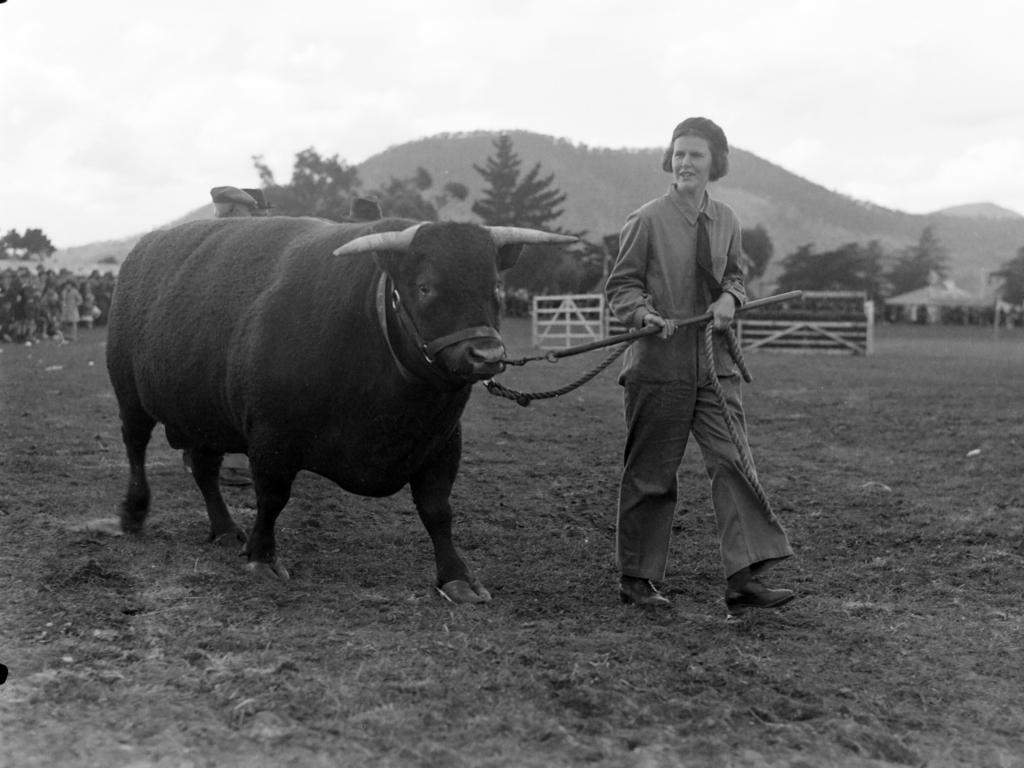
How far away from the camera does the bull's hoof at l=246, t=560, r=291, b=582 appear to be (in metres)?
5.43

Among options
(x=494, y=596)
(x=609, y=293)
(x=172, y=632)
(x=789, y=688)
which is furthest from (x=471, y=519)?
(x=789, y=688)

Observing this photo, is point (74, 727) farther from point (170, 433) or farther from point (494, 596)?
point (170, 433)

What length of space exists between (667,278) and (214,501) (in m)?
2.99

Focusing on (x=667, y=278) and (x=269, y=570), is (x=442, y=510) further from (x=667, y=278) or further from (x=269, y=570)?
(x=667, y=278)

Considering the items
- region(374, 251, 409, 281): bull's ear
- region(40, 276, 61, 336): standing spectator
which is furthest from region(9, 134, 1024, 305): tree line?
region(374, 251, 409, 281): bull's ear

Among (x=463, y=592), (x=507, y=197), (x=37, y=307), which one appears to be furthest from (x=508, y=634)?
(x=507, y=197)

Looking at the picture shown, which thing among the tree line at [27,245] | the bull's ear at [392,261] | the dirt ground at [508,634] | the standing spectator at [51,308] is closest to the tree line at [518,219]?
the tree line at [27,245]

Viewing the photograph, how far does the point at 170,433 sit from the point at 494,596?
2620mm

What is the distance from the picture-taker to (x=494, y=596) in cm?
521

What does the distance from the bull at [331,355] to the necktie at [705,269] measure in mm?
651

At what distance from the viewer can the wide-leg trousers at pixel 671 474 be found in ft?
16.2

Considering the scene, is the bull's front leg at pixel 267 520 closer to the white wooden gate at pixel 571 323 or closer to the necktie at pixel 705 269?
the necktie at pixel 705 269

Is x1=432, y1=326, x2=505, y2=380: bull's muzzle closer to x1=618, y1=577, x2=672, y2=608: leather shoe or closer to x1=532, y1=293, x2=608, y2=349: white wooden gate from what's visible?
x1=618, y1=577, x2=672, y2=608: leather shoe

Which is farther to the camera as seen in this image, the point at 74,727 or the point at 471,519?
the point at 471,519
